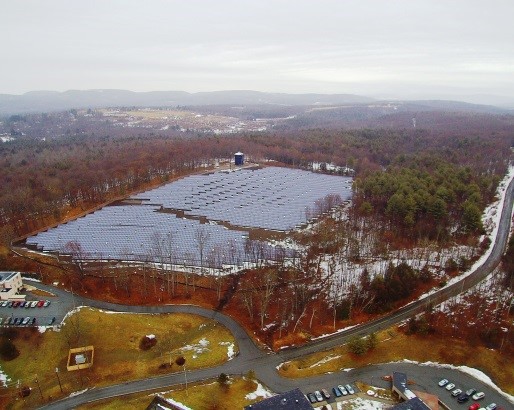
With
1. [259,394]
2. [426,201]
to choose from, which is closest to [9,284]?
[259,394]

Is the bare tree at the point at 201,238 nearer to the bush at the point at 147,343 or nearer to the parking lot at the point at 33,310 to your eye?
the bush at the point at 147,343

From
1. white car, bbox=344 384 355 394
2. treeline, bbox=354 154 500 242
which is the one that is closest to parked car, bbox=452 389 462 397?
white car, bbox=344 384 355 394

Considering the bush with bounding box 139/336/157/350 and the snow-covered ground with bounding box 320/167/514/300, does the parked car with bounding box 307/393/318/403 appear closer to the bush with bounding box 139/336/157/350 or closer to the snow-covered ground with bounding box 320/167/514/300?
the snow-covered ground with bounding box 320/167/514/300

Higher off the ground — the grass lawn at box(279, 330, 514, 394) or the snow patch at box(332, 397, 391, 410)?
the grass lawn at box(279, 330, 514, 394)

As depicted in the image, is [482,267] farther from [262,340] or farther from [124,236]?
[124,236]

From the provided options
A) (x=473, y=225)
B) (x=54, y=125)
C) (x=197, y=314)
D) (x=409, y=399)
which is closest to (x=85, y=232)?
(x=197, y=314)

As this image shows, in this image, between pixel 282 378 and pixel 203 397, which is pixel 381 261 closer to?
pixel 282 378
